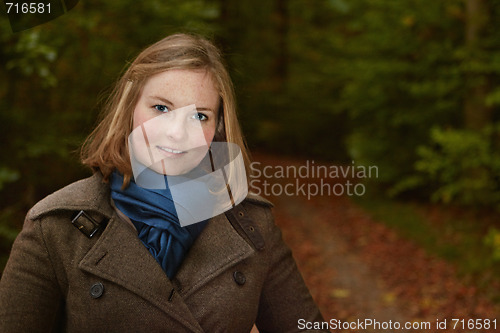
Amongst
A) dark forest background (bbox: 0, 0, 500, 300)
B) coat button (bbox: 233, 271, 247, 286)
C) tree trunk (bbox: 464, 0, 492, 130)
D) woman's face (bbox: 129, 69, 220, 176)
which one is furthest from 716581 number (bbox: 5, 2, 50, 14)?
tree trunk (bbox: 464, 0, 492, 130)

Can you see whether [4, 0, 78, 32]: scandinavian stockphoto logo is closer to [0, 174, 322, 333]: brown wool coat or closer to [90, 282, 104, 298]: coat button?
[0, 174, 322, 333]: brown wool coat

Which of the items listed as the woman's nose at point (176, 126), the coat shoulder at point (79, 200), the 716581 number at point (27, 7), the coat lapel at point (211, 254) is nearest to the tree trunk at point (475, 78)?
the 716581 number at point (27, 7)

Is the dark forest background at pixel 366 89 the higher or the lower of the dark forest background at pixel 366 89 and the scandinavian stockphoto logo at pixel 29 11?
the lower

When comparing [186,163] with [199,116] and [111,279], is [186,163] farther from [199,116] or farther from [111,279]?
[111,279]

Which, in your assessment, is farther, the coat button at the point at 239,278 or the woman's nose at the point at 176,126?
the coat button at the point at 239,278

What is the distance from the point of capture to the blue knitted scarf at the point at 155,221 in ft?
6.32

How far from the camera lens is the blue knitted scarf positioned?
1928 millimetres

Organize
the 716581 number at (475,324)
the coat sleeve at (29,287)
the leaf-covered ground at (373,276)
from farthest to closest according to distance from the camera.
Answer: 1. the leaf-covered ground at (373,276)
2. the 716581 number at (475,324)
3. the coat sleeve at (29,287)

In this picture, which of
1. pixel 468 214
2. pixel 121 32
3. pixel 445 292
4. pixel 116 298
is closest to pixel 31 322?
pixel 116 298

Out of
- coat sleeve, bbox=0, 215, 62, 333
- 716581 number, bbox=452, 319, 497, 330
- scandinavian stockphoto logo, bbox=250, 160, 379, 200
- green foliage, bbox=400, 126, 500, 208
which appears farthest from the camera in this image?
scandinavian stockphoto logo, bbox=250, 160, 379, 200

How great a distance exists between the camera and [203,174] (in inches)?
85.4

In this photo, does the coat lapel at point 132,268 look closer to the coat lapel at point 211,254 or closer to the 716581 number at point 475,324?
the coat lapel at point 211,254

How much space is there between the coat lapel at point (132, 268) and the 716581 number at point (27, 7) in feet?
6.59

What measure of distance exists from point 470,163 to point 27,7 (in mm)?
5552
